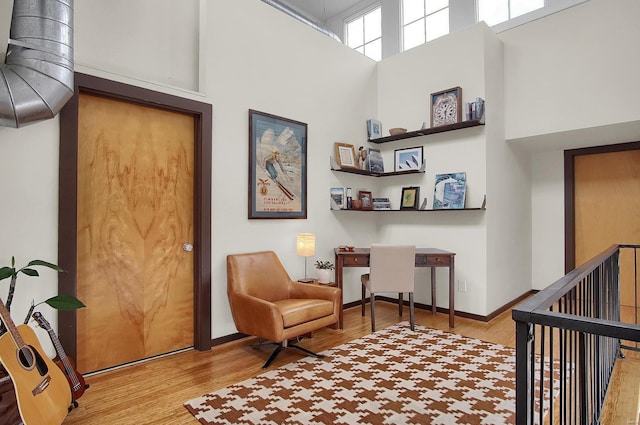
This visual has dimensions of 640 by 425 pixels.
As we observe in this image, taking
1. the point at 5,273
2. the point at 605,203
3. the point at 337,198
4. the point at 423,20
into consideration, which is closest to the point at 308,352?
the point at 337,198

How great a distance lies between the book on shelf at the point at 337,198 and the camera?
440 centimetres

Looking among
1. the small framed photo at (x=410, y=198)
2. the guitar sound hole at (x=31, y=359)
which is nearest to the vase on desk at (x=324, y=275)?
the small framed photo at (x=410, y=198)

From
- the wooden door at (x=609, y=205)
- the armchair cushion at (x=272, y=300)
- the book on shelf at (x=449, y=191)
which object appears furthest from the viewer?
the wooden door at (x=609, y=205)

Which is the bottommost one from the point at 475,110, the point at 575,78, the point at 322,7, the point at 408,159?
the point at 408,159

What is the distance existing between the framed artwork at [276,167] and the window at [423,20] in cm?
276

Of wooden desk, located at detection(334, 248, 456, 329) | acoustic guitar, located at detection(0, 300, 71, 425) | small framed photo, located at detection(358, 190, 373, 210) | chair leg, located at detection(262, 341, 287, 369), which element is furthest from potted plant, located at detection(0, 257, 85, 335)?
small framed photo, located at detection(358, 190, 373, 210)

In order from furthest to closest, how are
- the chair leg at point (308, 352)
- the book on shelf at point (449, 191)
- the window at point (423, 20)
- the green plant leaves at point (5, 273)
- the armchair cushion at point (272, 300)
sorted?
the window at point (423, 20)
the book on shelf at point (449, 191)
the chair leg at point (308, 352)
the armchair cushion at point (272, 300)
the green plant leaves at point (5, 273)

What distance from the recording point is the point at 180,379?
2.70m

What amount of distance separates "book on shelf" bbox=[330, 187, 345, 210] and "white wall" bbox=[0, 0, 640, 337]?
0.10m

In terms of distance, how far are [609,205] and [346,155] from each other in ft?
11.2

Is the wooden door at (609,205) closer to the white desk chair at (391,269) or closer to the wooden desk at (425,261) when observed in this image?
the wooden desk at (425,261)

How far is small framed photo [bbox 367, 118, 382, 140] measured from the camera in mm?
4898

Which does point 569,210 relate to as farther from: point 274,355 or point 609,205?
point 274,355

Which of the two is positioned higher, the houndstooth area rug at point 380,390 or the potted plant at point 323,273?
the potted plant at point 323,273
